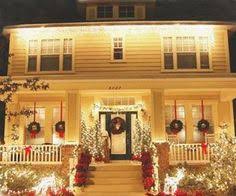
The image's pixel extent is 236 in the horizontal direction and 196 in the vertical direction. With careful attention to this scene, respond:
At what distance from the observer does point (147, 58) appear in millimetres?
20703

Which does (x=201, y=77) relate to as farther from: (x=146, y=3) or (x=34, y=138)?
(x=34, y=138)

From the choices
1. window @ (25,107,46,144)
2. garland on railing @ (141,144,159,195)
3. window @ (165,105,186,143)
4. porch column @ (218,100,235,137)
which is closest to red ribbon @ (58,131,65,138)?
window @ (25,107,46,144)

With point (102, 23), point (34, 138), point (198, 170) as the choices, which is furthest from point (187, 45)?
point (34, 138)

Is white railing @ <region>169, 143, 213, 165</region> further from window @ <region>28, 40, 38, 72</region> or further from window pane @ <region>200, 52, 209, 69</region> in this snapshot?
window @ <region>28, 40, 38, 72</region>

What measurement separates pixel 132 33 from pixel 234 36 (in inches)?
292

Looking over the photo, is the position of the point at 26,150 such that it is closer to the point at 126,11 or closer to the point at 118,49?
the point at 118,49

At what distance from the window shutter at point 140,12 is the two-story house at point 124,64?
1312 mm

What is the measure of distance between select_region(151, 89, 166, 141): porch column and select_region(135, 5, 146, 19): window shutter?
5616 mm

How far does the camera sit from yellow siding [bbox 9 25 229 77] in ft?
67.8

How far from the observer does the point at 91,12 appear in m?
22.5

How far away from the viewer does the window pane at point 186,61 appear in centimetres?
2067

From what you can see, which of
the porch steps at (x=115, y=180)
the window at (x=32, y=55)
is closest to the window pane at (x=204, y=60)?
the porch steps at (x=115, y=180)

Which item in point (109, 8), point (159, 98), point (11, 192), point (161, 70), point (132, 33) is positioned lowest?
point (11, 192)

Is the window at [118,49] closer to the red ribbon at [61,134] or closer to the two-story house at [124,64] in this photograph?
the two-story house at [124,64]
